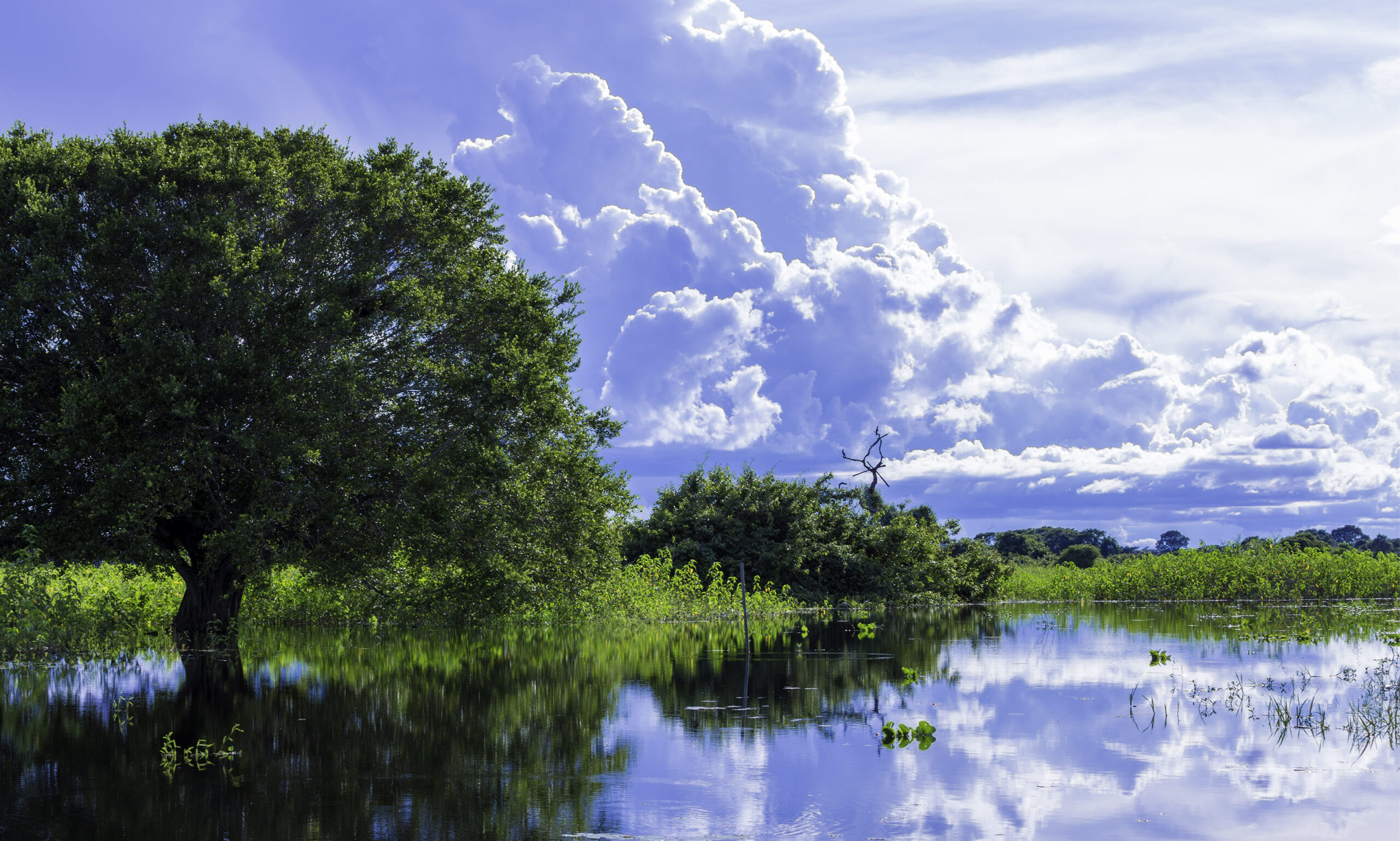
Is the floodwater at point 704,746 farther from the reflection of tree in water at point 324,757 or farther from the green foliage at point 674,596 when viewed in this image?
the green foliage at point 674,596

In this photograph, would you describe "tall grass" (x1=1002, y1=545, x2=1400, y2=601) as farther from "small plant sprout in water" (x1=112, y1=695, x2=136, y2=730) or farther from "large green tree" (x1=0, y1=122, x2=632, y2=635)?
"small plant sprout in water" (x1=112, y1=695, x2=136, y2=730)

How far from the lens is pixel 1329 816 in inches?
363

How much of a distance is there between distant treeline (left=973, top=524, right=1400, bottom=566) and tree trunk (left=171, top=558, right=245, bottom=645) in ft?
137

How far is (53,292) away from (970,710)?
19.8 meters

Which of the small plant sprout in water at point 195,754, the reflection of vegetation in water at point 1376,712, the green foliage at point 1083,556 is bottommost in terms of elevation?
the reflection of vegetation in water at point 1376,712

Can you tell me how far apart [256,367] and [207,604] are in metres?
8.13

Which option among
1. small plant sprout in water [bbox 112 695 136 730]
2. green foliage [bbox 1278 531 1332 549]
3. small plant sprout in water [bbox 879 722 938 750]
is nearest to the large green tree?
small plant sprout in water [bbox 112 695 136 730]

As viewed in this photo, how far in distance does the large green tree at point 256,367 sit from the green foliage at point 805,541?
20.6 m

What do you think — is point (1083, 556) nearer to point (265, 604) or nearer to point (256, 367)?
point (265, 604)

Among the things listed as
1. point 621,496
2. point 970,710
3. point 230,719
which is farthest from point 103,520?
point 970,710

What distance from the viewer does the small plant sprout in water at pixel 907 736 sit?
39.8 feet

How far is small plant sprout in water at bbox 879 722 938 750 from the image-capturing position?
478 inches

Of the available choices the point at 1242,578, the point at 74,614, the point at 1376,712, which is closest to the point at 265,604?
the point at 74,614

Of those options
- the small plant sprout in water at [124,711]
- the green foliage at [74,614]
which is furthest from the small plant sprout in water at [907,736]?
the green foliage at [74,614]
